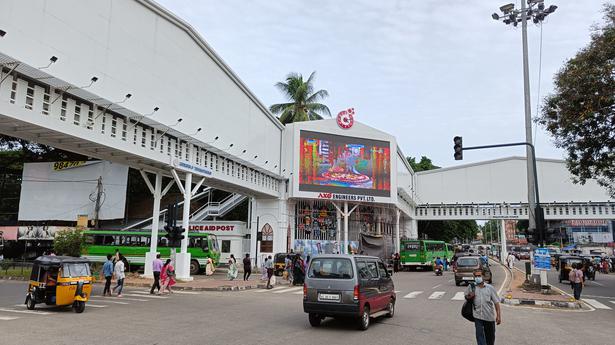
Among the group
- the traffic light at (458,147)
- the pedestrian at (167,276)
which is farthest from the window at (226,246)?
the traffic light at (458,147)

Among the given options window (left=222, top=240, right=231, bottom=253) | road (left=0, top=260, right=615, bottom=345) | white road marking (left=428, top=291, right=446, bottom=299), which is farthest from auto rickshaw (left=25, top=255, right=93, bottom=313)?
window (left=222, top=240, right=231, bottom=253)

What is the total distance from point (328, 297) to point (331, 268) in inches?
27.8

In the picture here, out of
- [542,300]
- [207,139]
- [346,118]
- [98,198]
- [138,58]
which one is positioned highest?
[346,118]

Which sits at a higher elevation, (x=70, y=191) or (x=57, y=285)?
(x=70, y=191)

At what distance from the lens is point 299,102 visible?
159ft

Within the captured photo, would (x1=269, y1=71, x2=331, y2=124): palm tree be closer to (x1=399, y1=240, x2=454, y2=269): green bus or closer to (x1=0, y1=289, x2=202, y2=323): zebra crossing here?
(x1=399, y1=240, x2=454, y2=269): green bus

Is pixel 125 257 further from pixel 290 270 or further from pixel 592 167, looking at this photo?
pixel 592 167

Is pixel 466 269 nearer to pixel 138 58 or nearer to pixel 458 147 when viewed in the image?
pixel 458 147

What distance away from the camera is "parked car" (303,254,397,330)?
10.1 meters

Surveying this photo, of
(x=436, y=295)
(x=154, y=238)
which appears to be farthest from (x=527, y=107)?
(x=154, y=238)

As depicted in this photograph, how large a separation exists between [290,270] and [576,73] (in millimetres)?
17583

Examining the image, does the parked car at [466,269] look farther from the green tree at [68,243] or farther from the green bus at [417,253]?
the green tree at [68,243]

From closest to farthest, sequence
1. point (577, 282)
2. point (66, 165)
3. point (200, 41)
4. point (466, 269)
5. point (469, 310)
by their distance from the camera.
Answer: point (469, 310)
point (577, 282)
point (466, 269)
point (200, 41)
point (66, 165)

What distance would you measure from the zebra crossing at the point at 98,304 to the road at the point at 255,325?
0.03m
